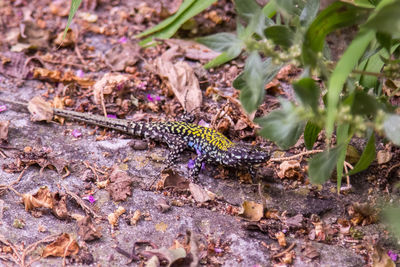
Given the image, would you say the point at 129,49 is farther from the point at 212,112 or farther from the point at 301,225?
the point at 301,225

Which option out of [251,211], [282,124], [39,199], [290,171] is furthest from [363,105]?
[39,199]

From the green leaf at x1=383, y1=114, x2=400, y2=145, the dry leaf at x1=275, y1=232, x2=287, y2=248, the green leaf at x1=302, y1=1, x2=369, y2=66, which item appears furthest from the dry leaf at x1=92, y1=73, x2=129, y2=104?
the green leaf at x1=383, y1=114, x2=400, y2=145

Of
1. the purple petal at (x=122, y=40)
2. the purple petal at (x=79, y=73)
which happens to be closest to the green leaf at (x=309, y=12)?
the purple petal at (x=79, y=73)

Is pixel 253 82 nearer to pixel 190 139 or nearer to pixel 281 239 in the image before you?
pixel 281 239

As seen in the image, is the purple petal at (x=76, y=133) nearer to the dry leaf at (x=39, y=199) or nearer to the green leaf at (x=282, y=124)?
the dry leaf at (x=39, y=199)

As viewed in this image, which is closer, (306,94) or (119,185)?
(306,94)

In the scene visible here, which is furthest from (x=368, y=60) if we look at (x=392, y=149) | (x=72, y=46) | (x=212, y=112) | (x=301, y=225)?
(x=72, y=46)

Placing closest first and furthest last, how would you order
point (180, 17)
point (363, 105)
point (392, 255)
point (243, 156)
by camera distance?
1. point (363, 105)
2. point (392, 255)
3. point (243, 156)
4. point (180, 17)
